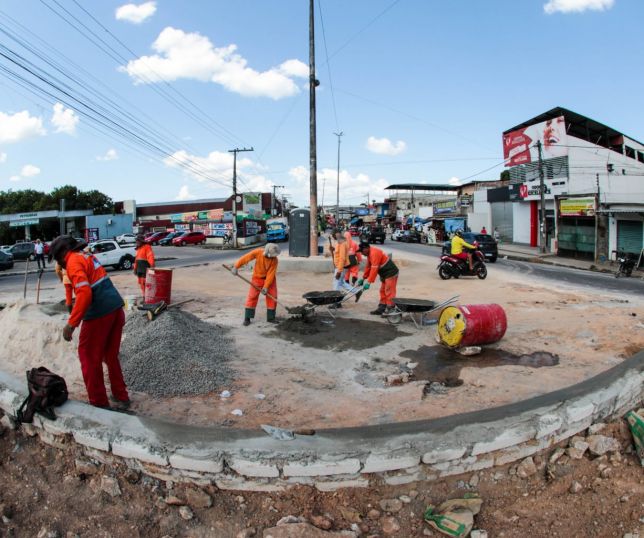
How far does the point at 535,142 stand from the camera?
119 feet

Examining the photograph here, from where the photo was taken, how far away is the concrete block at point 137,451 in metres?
3.31

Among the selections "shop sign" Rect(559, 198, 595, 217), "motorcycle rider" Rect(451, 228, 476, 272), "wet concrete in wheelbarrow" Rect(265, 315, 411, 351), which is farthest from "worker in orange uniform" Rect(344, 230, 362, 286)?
"shop sign" Rect(559, 198, 595, 217)

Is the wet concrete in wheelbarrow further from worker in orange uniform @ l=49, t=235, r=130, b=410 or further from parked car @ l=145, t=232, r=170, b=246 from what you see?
parked car @ l=145, t=232, r=170, b=246

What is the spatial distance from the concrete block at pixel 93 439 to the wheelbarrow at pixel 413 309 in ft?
16.6

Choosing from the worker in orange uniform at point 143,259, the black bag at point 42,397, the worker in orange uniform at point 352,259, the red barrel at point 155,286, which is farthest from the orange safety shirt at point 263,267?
the black bag at point 42,397

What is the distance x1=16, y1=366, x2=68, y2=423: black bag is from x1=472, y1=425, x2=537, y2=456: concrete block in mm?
3276

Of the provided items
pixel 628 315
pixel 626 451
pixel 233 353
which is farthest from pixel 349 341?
pixel 628 315

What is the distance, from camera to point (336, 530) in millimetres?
2988

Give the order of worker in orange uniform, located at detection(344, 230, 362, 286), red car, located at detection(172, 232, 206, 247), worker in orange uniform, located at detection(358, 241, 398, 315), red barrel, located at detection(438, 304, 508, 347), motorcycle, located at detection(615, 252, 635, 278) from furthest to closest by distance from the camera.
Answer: red car, located at detection(172, 232, 206, 247)
motorcycle, located at detection(615, 252, 635, 278)
worker in orange uniform, located at detection(344, 230, 362, 286)
worker in orange uniform, located at detection(358, 241, 398, 315)
red barrel, located at detection(438, 304, 508, 347)

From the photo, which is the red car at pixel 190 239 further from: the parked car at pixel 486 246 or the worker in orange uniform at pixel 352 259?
the worker in orange uniform at pixel 352 259

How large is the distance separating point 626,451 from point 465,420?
1370 mm

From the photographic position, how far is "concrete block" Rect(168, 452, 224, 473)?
10.6 ft

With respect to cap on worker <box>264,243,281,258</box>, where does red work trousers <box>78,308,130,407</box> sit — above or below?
below

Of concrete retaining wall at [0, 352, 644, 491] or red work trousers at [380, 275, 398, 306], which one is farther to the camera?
red work trousers at [380, 275, 398, 306]
